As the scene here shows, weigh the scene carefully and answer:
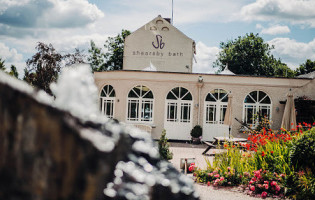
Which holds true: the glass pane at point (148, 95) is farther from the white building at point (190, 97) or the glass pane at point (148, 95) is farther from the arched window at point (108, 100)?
the arched window at point (108, 100)

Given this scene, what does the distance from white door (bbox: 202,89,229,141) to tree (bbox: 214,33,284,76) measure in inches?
945

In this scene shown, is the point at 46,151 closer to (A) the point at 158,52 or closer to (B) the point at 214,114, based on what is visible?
(B) the point at 214,114

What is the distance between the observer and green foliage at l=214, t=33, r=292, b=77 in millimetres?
38781

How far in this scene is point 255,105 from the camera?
1571 centimetres

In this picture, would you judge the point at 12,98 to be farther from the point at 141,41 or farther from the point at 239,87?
the point at 141,41

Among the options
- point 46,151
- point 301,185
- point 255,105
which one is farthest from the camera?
point 255,105

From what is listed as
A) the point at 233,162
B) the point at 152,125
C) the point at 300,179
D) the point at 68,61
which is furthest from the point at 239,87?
the point at 68,61

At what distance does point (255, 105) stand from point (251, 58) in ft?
83.2

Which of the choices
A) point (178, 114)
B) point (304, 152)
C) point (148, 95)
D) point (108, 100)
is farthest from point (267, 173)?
point (108, 100)

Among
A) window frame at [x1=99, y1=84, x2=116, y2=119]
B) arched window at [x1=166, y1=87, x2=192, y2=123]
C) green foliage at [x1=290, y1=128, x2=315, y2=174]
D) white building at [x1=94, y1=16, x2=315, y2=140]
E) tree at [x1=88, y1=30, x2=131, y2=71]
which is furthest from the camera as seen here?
tree at [x1=88, y1=30, x2=131, y2=71]

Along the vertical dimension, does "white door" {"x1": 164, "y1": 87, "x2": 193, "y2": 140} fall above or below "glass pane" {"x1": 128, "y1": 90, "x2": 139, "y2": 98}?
below

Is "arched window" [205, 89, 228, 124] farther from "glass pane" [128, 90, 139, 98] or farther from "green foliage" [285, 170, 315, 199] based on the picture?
"green foliage" [285, 170, 315, 199]

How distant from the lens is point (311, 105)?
1490 centimetres

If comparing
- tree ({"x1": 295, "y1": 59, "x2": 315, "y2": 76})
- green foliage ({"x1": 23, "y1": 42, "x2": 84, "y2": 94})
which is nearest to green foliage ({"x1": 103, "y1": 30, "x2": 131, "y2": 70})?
green foliage ({"x1": 23, "y1": 42, "x2": 84, "y2": 94})
